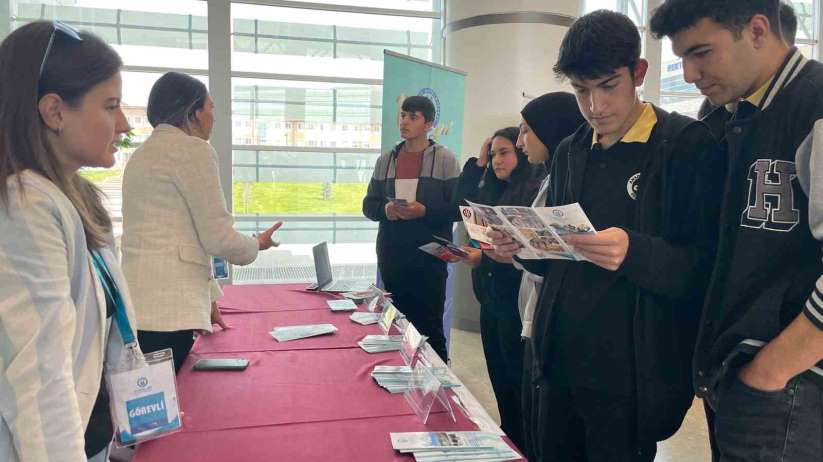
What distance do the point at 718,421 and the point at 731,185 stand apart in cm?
45

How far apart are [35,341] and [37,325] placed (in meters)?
0.02

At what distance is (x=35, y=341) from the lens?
2.83 ft

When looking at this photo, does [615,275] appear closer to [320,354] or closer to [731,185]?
[731,185]

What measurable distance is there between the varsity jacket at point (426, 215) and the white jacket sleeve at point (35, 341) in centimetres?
221

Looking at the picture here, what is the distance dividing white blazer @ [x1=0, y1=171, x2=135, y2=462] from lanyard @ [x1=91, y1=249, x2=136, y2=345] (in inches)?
7.5

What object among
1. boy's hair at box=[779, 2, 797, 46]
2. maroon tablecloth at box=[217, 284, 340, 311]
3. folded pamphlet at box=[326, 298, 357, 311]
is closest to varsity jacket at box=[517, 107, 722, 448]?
boy's hair at box=[779, 2, 797, 46]

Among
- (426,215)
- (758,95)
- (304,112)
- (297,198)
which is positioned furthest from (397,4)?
(758,95)

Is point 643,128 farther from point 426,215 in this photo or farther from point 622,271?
point 426,215

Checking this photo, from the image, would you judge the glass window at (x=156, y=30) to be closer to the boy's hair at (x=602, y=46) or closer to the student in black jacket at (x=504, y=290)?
the student in black jacket at (x=504, y=290)

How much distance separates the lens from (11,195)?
2.97 feet

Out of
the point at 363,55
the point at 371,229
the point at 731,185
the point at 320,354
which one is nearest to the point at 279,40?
the point at 363,55

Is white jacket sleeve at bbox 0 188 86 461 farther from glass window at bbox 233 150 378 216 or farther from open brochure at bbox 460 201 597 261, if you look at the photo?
glass window at bbox 233 150 378 216

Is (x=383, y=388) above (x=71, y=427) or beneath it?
beneath

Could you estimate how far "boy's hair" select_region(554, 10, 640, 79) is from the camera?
1.25m
